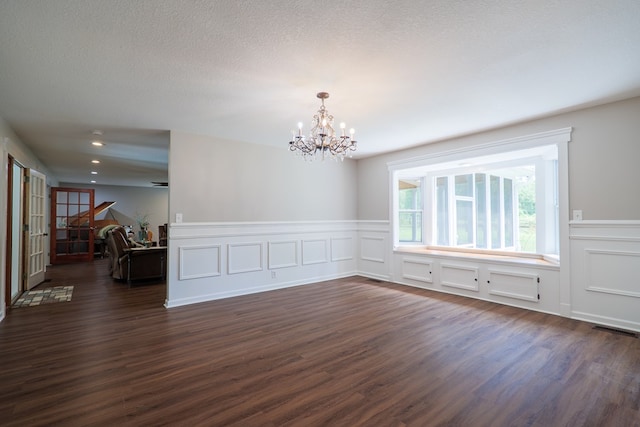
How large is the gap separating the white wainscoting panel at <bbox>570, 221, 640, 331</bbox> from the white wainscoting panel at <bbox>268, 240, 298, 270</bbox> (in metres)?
3.94

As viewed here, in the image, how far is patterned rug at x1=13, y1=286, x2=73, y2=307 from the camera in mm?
4371

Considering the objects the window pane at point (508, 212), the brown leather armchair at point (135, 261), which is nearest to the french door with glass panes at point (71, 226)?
the brown leather armchair at point (135, 261)

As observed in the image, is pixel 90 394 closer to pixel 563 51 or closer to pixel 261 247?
pixel 261 247

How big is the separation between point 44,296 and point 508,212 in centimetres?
747

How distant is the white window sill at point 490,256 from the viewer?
12.9ft

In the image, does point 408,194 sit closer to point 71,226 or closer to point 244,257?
point 244,257

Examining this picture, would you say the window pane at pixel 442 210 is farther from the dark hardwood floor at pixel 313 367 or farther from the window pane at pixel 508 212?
the dark hardwood floor at pixel 313 367

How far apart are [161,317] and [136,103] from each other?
2.51 m

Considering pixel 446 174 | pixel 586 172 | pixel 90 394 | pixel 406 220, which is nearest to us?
pixel 90 394

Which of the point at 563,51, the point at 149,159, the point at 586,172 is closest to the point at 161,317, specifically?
the point at 149,159

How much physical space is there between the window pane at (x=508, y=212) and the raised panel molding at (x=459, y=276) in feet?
2.93

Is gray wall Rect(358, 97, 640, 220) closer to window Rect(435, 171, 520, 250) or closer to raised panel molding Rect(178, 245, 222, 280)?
window Rect(435, 171, 520, 250)

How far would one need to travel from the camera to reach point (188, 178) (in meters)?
4.39

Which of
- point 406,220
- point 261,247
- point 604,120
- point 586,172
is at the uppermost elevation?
point 604,120
